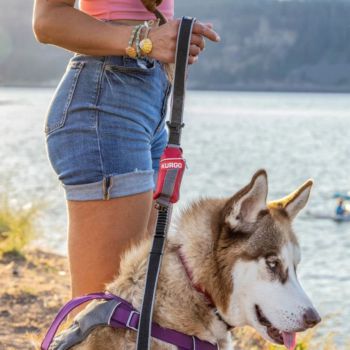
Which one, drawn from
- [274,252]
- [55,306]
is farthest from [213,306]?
[55,306]

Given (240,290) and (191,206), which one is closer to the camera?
(240,290)

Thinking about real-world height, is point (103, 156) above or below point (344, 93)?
above

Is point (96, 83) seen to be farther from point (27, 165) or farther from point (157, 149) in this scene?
point (27, 165)

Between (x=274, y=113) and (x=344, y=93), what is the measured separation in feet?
54.7

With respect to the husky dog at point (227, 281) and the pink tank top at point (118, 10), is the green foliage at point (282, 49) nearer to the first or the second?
the pink tank top at point (118, 10)

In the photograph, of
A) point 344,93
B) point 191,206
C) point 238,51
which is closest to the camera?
point 191,206

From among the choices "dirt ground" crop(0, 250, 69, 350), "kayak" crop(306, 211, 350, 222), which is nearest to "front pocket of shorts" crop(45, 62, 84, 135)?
"dirt ground" crop(0, 250, 69, 350)

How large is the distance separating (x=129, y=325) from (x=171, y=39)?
109 centimetres

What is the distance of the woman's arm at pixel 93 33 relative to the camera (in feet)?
10.2

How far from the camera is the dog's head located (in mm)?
3143

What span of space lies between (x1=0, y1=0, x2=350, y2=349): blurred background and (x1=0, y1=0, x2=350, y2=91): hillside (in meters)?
0.16

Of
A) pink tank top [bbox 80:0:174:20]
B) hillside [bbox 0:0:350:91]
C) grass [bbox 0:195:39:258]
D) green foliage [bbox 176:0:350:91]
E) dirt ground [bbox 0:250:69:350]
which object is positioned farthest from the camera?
green foliage [bbox 176:0:350:91]

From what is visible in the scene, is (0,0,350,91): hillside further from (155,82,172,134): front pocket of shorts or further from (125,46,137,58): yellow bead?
(125,46,137,58): yellow bead

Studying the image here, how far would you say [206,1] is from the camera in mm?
70125
